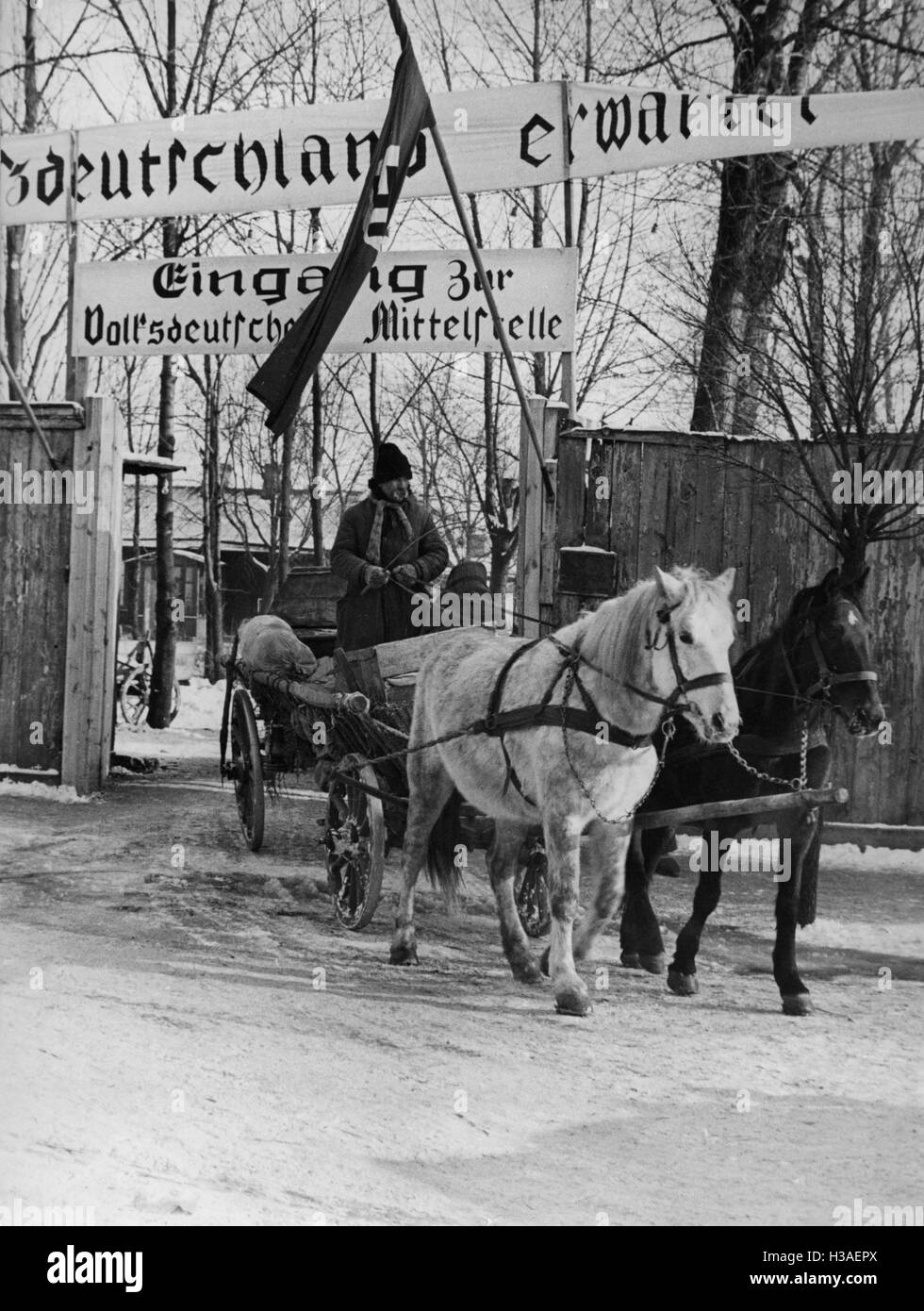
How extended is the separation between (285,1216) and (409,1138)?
0.90 meters

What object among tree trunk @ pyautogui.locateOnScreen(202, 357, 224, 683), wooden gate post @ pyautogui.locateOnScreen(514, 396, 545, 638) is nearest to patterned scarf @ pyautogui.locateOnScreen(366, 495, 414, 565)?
wooden gate post @ pyautogui.locateOnScreen(514, 396, 545, 638)

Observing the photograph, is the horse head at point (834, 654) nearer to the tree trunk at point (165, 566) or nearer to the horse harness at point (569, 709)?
the horse harness at point (569, 709)

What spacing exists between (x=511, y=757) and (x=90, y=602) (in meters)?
5.80

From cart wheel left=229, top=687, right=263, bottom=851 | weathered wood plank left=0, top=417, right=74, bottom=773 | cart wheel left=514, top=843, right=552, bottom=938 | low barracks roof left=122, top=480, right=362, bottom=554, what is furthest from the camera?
low barracks roof left=122, top=480, right=362, bottom=554

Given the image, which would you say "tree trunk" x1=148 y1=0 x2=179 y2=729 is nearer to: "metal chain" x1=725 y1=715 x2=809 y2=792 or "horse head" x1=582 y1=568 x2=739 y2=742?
"metal chain" x1=725 y1=715 x2=809 y2=792

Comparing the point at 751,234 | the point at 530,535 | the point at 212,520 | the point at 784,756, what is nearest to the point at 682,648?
the point at 784,756

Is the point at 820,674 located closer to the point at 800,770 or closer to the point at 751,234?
the point at 800,770

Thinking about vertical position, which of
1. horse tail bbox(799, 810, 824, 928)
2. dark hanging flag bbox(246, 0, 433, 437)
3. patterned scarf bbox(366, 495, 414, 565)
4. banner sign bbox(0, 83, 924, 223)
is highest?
banner sign bbox(0, 83, 924, 223)

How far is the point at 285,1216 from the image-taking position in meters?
3.07

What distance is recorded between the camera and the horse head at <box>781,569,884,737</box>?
18.6 ft

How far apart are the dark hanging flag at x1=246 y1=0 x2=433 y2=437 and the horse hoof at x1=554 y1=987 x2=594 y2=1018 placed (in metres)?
3.09

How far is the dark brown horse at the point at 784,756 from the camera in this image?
568cm
